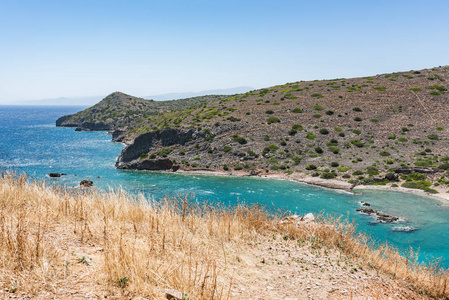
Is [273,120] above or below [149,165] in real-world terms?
above

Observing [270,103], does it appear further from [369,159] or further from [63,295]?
[63,295]

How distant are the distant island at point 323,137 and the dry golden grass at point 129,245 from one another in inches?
1276

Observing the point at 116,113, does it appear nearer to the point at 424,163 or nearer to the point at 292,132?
the point at 292,132

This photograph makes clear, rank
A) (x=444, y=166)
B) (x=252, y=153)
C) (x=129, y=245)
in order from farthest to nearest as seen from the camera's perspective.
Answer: (x=252, y=153) < (x=444, y=166) < (x=129, y=245)

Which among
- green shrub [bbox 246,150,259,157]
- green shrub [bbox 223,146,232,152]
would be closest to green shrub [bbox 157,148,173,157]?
green shrub [bbox 223,146,232,152]

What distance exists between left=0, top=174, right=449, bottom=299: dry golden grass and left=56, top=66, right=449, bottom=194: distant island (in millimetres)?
32400

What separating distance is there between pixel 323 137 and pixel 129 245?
5325 cm

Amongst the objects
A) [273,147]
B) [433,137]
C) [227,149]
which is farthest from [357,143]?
[227,149]

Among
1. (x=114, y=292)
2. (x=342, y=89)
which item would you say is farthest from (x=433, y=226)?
(x=342, y=89)

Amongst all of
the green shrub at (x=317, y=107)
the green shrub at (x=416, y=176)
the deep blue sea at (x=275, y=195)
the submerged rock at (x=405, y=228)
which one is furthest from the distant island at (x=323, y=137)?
the submerged rock at (x=405, y=228)

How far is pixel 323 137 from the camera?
55.3 meters

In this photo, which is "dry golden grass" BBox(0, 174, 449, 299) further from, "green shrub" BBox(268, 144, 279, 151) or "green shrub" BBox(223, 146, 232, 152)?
"green shrub" BBox(223, 146, 232, 152)

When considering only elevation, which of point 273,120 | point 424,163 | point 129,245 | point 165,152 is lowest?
point 424,163

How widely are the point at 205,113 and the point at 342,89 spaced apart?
34997mm
